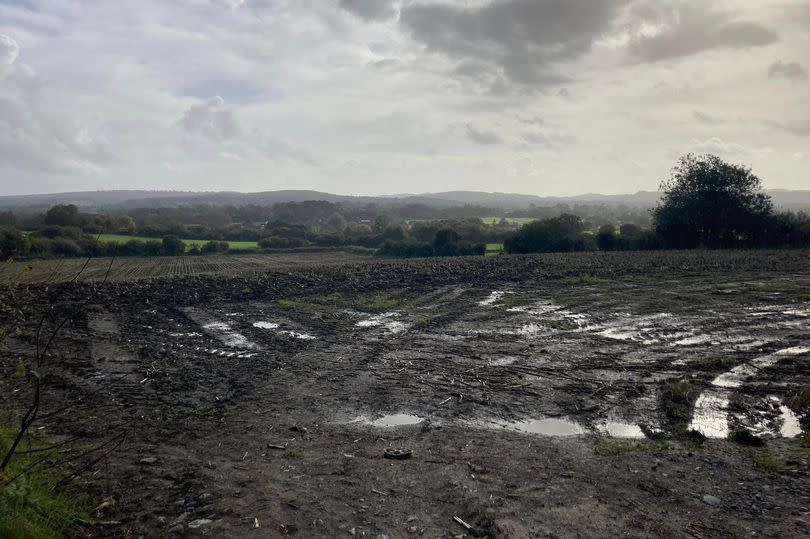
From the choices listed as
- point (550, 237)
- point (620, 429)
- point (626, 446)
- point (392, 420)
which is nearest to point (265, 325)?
point (392, 420)

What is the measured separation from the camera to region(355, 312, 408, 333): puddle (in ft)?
46.9

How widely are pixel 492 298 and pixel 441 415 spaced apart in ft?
36.7

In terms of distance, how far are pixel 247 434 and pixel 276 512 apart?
2275 millimetres

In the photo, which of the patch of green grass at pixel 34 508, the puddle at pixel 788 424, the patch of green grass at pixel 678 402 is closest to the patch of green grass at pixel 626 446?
the patch of green grass at pixel 678 402

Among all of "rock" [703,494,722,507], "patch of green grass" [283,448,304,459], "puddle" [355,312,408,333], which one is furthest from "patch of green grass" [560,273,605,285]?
"patch of green grass" [283,448,304,459]

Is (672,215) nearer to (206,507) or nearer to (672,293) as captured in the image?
(672,293)

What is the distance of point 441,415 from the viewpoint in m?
7.92

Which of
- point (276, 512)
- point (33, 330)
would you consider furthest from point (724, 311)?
point (33, 330)

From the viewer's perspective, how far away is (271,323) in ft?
50.0

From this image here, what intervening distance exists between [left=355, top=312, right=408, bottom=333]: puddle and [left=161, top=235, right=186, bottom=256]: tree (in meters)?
30.0

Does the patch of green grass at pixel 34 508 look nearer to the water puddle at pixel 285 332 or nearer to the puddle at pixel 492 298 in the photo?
the water puddle at pixel 285 332

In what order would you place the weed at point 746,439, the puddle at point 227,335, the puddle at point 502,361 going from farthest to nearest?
the puddle at point 227,335 → the puddle at point 502,361 → the weed at point 746,439

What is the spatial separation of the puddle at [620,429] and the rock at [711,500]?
1.75 m

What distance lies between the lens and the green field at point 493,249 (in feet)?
127
